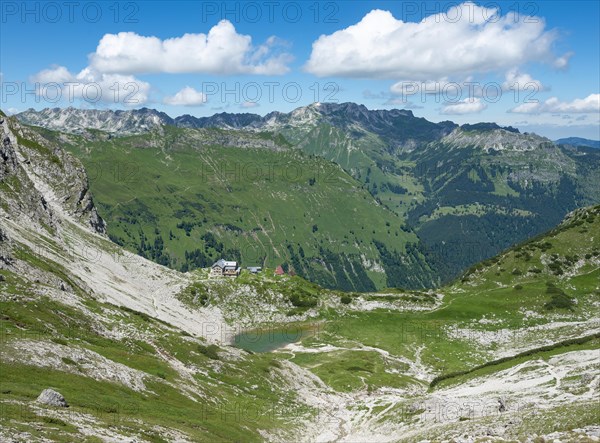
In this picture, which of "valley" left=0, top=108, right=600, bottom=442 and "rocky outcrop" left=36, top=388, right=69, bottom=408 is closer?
"rocky outcrop" left=36, top=388, right=69, bottom=408

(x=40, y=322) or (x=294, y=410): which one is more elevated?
(x=40, y=322)

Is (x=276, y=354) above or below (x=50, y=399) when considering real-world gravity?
below

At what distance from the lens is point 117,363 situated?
76375 mm

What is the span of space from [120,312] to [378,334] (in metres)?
84.2

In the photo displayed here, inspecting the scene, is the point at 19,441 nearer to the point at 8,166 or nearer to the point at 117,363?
the point at 117,363

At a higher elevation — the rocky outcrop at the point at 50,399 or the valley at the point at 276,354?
the rocky outcrop at the point at 50,399

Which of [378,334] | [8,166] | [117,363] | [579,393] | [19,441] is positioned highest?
[8,166]

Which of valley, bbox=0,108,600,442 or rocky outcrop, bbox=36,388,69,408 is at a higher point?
rocky outcrop, bbox=36,388,69,408

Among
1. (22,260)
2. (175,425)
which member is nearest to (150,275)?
(22,260)

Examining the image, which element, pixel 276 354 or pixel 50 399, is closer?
pixel 50 399

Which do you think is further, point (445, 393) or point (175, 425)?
point (445, 393)

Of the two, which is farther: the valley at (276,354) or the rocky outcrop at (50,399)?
the valley at (276,354)

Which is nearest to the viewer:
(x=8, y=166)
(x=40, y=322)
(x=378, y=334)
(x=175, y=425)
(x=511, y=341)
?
(x=175, y=425)

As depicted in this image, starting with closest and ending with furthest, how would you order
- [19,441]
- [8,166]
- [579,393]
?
[19,441]
[579,393]
[8,166]
